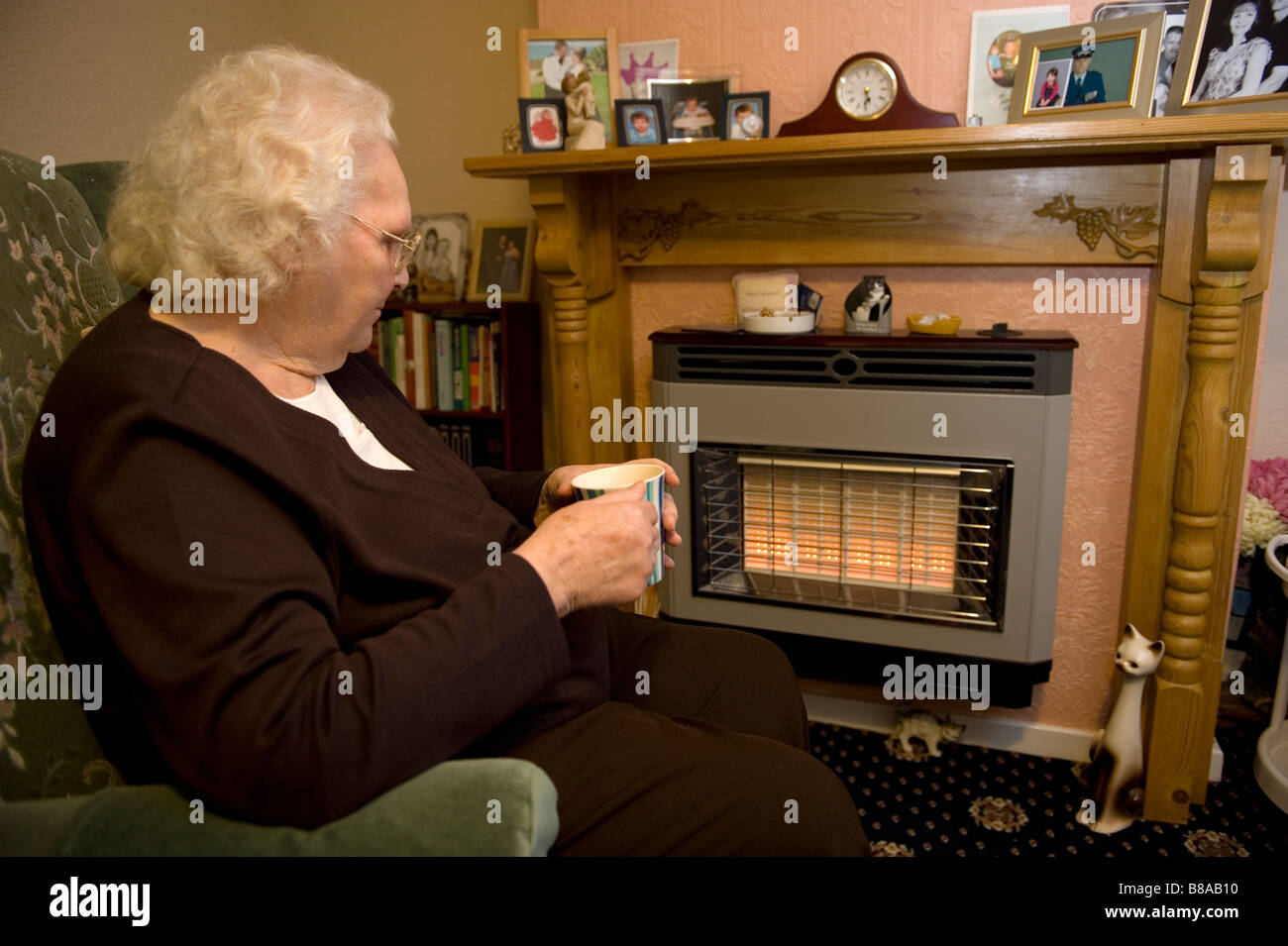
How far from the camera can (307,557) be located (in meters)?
0.77

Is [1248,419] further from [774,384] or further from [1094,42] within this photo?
[774,384]

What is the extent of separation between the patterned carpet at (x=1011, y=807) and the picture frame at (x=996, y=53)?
131 cm

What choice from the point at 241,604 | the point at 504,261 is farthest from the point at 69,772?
the point at 504,261

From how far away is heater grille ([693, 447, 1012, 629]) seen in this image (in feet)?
5.67

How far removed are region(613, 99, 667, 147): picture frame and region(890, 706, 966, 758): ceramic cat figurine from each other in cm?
132

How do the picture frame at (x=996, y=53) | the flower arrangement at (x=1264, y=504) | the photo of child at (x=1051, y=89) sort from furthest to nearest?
1. the flower arrangement at (x=1264, y=504)
2. the picture frame at (x=996, y=53)
3. the photo of child at (x=1051, y=89)

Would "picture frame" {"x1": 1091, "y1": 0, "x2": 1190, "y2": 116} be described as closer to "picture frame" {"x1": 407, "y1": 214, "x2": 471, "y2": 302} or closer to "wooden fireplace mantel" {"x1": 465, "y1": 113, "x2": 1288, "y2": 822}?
"wooden fireplace mantel" {"x1": 465, "y1": 113, "x2": 1288, "y2": 822}

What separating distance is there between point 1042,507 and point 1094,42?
806 mm

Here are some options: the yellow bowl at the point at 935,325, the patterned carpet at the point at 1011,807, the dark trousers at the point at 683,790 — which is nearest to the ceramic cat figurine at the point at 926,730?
the patterned carpet at the point at 1011,807

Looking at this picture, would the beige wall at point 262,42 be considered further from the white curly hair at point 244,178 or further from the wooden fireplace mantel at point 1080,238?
the white curly hair at point 244,178

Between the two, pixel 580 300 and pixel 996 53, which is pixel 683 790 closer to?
pixel 580 300

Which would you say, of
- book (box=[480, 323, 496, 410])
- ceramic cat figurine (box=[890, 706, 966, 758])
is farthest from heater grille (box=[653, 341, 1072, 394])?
ceramic cat figurine (box=[890, 706, 966, 758])

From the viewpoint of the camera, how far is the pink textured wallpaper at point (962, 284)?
1.74 metres
